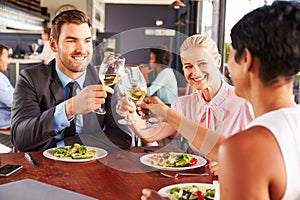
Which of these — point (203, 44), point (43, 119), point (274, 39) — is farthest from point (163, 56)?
point (274, 39)

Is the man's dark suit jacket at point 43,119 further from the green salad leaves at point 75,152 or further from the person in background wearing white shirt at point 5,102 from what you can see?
the person in background wearing white shirt at point 5,102

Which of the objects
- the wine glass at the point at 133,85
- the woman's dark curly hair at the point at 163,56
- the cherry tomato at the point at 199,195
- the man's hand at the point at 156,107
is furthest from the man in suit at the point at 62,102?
the woman's dark curly hair at the point at 163,56

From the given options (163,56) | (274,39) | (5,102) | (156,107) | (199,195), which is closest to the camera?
(274,39)

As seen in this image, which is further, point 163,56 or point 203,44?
point 163,56

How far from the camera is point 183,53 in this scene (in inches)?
85.8

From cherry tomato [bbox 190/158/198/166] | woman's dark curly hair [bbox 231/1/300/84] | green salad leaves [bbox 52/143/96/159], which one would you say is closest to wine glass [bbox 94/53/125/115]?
green salad leaves [bbox 52/143/96/159]

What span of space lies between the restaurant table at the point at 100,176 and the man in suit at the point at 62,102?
184mm

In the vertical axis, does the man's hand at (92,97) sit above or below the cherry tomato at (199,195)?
above

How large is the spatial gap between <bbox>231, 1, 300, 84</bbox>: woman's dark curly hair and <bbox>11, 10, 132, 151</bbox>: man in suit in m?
1.19

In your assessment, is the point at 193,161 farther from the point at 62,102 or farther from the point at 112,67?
the point at 62,102

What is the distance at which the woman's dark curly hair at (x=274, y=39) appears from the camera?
806 millimetres

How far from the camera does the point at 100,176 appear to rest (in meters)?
1.53

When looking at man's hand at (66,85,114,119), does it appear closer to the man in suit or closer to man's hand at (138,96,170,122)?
the man in suit

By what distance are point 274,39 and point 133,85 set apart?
95 centimetres
